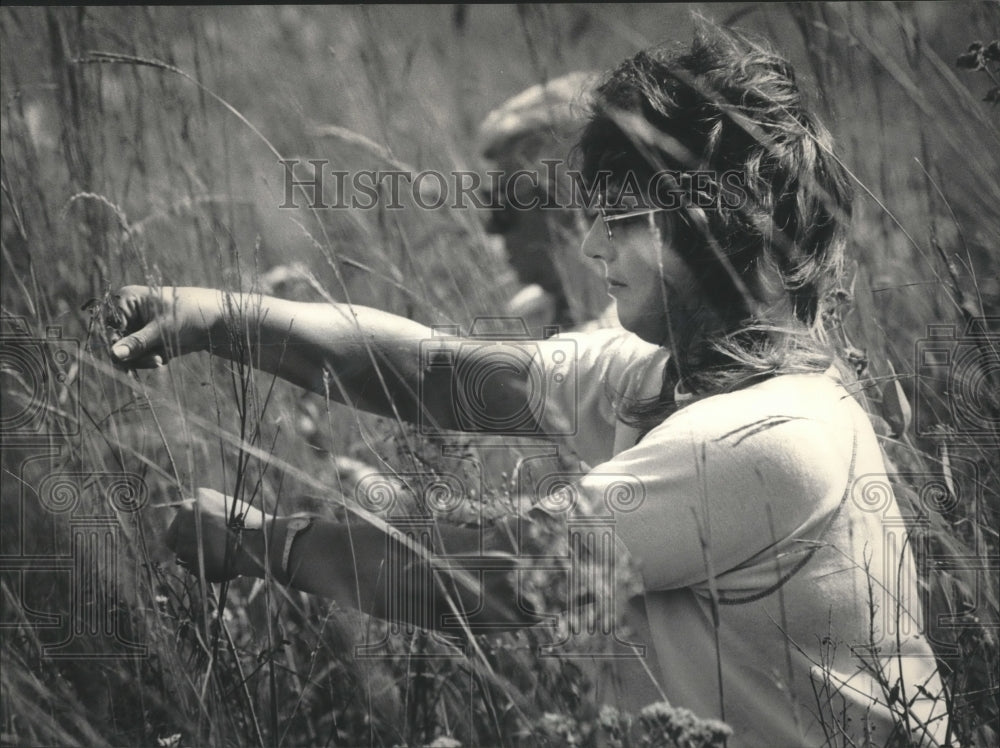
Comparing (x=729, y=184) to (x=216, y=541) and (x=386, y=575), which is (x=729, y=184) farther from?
(x=216, y=541)

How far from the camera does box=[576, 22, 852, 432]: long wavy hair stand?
1361 millimetres

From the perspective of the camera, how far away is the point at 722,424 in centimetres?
→ 120

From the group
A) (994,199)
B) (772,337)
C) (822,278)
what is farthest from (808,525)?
(994,199)

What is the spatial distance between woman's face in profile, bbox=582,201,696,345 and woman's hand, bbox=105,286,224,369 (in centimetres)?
53

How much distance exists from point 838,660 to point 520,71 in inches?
41.3

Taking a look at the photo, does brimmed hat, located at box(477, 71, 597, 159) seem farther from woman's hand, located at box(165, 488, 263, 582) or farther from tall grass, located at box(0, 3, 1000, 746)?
woman's hand, located at box(165, 488, 263, 582)

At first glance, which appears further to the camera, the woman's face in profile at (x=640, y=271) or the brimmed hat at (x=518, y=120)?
the brimmed hat at (x=518, y=120)

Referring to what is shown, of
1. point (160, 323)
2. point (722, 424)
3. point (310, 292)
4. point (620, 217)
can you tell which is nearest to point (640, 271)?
point (620, 217)

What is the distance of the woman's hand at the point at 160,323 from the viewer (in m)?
1.37

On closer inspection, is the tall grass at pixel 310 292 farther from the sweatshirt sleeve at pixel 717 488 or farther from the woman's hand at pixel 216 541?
the sweatshirt sleeve at pixel 717 488

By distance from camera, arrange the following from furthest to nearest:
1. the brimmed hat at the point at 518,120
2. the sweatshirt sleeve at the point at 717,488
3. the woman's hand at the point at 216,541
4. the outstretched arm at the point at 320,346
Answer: the brimmed hat at the point at 518,120 → the outstretched arm at the point at 320,346 → the woman's hand at the point at 216,541 → the sweatshirt sleeve at the point at 717,488

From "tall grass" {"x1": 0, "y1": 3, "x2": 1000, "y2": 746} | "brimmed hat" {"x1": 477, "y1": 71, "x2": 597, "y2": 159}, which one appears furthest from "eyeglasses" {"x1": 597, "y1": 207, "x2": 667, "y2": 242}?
"brimmed hat" {"x1": 477, "y1": 71, "x2": 597, "y2": 159}

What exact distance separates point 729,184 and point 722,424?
36 centimetres

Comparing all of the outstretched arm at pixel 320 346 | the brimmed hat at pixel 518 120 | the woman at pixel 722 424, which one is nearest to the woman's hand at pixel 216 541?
the woman at pixel 722 424
